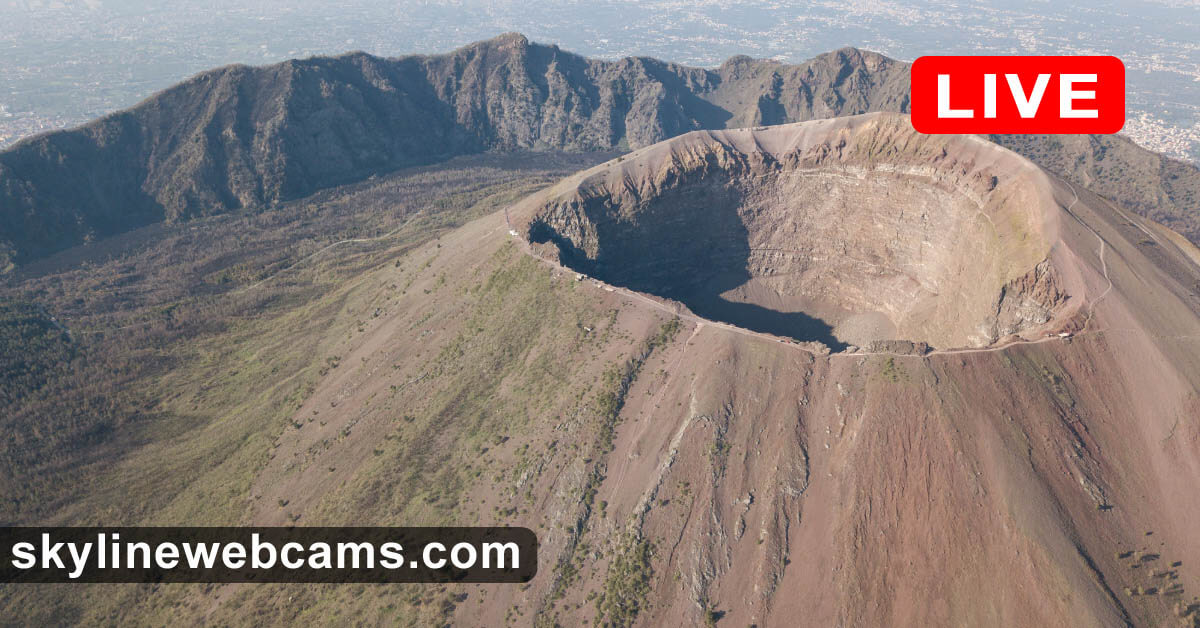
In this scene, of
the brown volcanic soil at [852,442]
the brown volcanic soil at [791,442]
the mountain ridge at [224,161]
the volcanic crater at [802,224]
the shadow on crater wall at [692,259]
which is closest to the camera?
the brown volcanic soil at [852,442]

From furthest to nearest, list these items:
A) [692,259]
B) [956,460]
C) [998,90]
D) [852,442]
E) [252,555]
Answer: [692,259] < [998,90] < [252,555] < [852,442] < [956,460]

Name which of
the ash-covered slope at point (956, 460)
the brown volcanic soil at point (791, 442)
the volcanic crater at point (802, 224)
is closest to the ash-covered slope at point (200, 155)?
the brown volcanic soil at point (791, 442)

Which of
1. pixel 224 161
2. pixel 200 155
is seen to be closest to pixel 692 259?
pixel 224 161

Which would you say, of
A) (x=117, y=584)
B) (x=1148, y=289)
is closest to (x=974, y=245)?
(x=1148, y=289)

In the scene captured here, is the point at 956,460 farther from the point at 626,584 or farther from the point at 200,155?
the point at 200,155

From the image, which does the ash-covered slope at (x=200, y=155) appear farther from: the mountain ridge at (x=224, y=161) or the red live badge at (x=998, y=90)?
the red live badge at (x=998, y=90)
